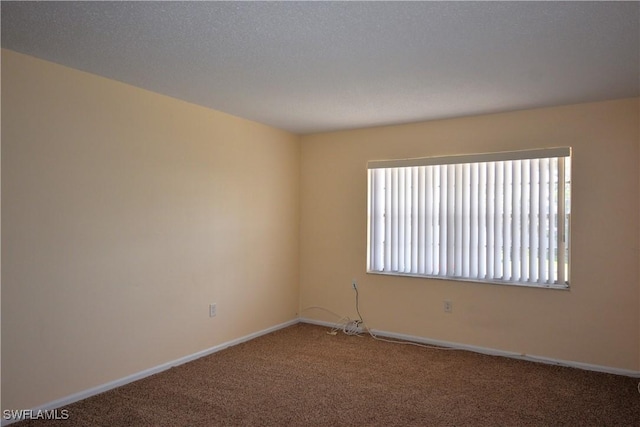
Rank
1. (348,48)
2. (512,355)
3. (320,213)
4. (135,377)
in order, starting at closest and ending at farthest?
(348,48)
(135,377)
(512,355)
(320,213)

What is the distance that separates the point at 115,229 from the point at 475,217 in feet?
10.3

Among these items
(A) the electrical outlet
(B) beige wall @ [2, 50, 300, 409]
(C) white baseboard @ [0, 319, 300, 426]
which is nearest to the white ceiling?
(B) beige wall @ [2, 50, 300, 409]

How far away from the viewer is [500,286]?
4.02 metres

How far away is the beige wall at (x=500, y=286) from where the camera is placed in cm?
354

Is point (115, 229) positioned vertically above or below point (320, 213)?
below

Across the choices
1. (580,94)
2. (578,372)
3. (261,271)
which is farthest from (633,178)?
(261,271)

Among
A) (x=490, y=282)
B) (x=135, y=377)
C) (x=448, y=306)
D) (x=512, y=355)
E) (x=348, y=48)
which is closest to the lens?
(x=348, y=48)

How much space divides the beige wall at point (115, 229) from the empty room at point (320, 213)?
0.05ft

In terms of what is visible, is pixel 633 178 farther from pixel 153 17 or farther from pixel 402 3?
pixel 153 17

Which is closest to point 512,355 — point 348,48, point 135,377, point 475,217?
point 475,217

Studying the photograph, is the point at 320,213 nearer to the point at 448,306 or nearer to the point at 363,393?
the point at 448,306

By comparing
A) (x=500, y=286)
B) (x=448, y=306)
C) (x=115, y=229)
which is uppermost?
(x=115, y=229)

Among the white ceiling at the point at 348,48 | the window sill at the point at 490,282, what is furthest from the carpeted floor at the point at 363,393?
the white ceiling at the point at 348,48

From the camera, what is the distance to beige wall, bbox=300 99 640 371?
3543 millimetres
